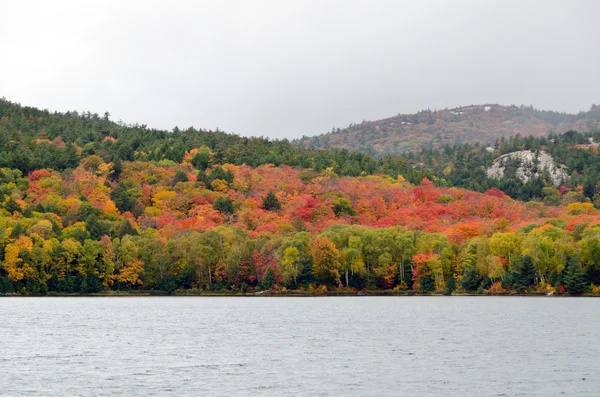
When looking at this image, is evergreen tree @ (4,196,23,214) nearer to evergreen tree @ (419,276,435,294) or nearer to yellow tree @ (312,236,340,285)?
yellow tree @ (312,236,340,285)

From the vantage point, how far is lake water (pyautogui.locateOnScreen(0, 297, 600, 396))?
147ft

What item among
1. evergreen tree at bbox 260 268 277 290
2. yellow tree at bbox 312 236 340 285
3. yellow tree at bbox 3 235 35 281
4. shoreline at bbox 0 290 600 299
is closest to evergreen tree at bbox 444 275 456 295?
shoreline at bbox 0 290 600 299

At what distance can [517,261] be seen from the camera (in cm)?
12962

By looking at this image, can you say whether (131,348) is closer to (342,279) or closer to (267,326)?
(267,326)

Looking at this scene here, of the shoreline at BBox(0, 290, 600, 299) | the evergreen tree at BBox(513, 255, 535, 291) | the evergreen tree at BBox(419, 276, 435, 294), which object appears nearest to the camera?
the evergreen tree at BBox(513, 255, 535, 291)

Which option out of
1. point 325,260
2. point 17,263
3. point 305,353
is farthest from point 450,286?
point 305,353

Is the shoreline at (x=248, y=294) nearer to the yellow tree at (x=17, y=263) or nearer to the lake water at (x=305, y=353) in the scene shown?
the yellow tree at (x=17, y=263)

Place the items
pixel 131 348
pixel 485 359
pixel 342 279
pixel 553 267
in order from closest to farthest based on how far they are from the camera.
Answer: pixel 485 359 < pixel 131 348 < pixel 553 267 < pixel 342 279

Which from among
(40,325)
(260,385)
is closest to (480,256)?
(40,325)

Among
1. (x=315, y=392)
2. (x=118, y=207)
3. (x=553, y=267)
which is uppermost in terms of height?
(x=118, y=207)

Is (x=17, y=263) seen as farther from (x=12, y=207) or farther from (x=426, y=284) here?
(x=426, y=284)

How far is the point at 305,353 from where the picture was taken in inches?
2325

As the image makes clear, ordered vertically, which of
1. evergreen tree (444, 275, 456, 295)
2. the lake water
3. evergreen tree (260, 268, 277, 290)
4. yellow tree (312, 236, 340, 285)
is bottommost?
the lake water

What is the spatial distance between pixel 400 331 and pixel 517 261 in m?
60.8
